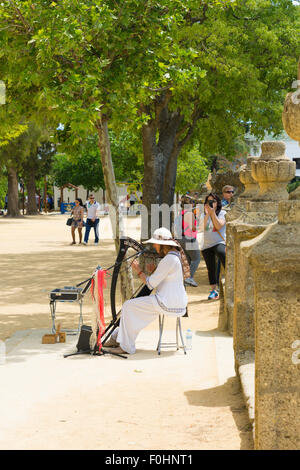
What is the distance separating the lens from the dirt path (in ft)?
16.5

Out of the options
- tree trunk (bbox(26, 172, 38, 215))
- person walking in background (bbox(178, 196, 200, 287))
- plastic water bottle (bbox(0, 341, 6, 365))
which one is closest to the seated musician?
plastic water bottle (bbox(0, 341, 6, 365))

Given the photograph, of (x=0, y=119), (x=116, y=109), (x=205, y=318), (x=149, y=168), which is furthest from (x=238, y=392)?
(x=149, y=168)

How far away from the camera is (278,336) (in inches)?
150

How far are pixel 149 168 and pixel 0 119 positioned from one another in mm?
7106

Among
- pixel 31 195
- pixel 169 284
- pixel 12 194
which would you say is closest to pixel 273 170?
pixel 169 284

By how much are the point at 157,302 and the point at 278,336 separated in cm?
418

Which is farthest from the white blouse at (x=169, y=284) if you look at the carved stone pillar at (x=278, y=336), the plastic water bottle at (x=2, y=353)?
the carved stone pillar at (x=278, y=336)

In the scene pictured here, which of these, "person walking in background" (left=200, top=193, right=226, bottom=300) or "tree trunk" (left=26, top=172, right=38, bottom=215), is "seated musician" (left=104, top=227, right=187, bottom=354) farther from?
"tree trunk" (left=26, top=172, right=38, bottom=215)

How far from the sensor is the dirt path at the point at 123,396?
5.02m

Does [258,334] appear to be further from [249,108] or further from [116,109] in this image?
[249,108]

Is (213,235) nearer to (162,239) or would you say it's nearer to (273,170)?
(162,239)

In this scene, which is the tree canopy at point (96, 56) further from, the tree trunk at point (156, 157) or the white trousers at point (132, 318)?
the white trousers at point (132, 318)

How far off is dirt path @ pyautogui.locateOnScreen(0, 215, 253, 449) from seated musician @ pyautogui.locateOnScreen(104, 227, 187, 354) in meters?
0.27

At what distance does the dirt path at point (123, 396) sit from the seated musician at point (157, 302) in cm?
27
